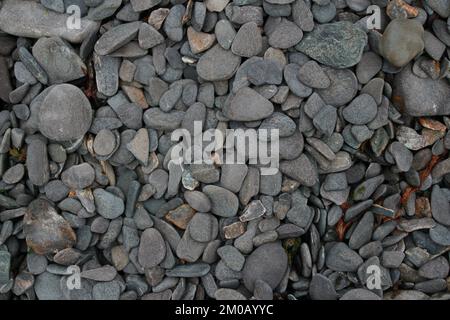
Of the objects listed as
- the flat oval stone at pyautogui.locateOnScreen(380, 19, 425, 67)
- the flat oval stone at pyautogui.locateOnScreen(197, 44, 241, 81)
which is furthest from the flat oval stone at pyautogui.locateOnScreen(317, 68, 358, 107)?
the flat oval stone at pyautogui.locateOnScreen(197, 44, 241, 81)

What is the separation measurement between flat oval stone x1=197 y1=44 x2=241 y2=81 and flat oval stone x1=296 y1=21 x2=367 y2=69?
0.61 ft

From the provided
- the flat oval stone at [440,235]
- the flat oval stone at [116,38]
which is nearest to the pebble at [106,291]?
the flat oval stone at [116,38]

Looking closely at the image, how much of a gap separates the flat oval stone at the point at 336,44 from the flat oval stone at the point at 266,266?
0.52m

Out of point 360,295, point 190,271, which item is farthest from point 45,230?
point 360,295

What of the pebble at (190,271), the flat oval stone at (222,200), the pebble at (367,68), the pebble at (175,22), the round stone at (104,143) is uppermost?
the pebble at (175,22)

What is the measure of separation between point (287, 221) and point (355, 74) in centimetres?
44

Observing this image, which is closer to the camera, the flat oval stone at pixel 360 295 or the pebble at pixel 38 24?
the flat oval stone at pixel 360 295

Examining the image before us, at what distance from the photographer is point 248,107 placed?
1.47m

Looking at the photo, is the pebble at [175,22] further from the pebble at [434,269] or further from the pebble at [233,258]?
the pebble at [434,269]

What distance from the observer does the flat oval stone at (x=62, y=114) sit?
1.47 metres

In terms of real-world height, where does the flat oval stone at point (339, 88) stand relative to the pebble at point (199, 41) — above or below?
below

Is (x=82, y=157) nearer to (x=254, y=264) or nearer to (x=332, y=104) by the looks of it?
(x=254, y=264)

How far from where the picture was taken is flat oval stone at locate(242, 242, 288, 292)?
1459 millimetres

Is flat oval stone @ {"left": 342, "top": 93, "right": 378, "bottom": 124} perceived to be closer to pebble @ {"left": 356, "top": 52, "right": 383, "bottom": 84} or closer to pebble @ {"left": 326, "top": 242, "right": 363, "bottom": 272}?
pebble @ {"left": 356, "top": 52, "right": 383, "bottom": 84}
